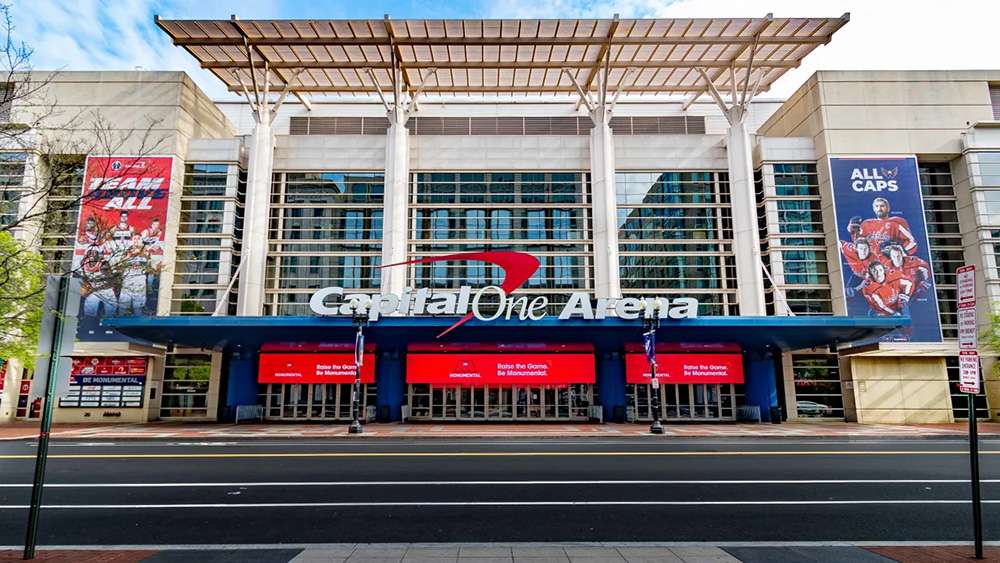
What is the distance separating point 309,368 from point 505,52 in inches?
1022

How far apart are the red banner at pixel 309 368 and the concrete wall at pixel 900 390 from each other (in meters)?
31.2

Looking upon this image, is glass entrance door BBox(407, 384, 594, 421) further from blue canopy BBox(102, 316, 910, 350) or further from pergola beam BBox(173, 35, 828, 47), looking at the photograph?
pergola beam BBox(173, 35, 828, 47)

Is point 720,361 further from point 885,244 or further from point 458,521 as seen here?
point 458,521

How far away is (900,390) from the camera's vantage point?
120ft

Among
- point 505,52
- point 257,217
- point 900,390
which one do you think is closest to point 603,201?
point 505,52

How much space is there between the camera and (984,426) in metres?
33.9

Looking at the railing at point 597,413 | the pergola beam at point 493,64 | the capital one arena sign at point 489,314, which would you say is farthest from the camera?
the pergola beam at point 493,64

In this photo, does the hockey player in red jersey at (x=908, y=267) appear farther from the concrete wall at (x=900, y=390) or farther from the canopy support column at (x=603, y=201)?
the canopy support column at (x=603, y=201)

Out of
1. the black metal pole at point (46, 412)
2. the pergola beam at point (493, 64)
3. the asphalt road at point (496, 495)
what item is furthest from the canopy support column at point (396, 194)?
the black metal pole at point (46, 412)

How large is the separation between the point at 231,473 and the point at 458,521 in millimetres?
8414

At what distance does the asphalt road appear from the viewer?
9641mm

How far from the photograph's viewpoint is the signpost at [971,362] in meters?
8.13

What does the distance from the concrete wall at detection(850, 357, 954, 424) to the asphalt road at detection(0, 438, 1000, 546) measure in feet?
54.3

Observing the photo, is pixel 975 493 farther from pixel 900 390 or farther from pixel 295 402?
pixel 295 402
